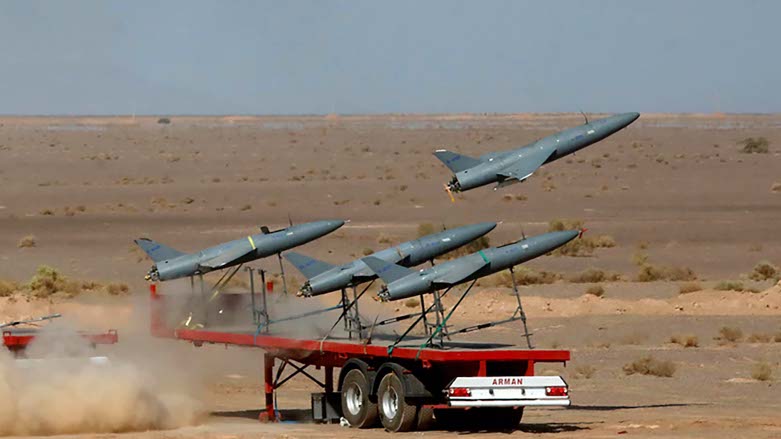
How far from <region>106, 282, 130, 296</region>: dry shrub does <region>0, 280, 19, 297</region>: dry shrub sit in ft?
7.70

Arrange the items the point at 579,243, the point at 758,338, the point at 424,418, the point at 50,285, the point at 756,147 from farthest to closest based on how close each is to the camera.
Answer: the point at 756,147, the point at 579,243, the point at 50,285, the point at 758,338, the point at 424,418

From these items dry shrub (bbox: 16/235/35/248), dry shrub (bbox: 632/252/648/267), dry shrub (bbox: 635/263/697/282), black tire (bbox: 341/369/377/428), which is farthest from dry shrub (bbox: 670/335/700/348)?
dry shrub (bbox: 16/235/35/248)

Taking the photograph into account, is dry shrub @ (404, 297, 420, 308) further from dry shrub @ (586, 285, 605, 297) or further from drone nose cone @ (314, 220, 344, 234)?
drone nose cone @ (314, 220, 344, 234)

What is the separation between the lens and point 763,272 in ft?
141

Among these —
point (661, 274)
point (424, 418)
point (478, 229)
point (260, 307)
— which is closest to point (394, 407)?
point (424, 418)

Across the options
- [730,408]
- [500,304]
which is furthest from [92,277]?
[730,408]

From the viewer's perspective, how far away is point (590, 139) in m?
27.6

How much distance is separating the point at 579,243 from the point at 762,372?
77.9ft

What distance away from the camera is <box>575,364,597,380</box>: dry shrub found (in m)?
28.1

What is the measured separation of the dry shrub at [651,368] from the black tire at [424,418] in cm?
891

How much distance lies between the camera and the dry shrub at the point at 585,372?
28109mm

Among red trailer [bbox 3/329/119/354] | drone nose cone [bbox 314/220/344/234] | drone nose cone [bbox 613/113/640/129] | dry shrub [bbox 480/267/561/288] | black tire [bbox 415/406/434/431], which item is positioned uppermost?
drone nose cone [bbox 613/113/640/129]

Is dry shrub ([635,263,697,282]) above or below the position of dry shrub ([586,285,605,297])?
above

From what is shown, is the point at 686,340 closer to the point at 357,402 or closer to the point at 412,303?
the point at 412,303
